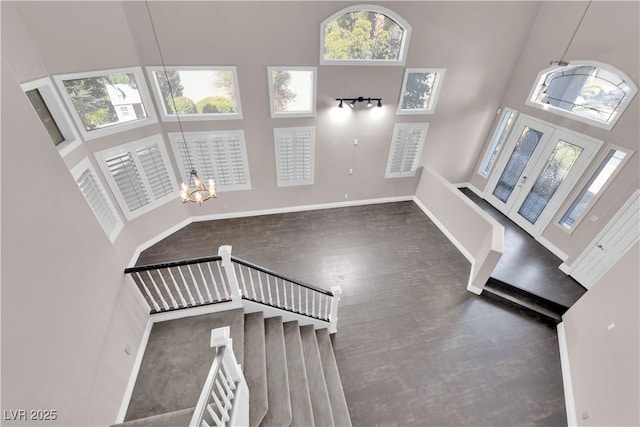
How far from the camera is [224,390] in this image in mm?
2508

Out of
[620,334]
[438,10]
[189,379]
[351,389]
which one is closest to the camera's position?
[189,379]

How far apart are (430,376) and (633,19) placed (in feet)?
20.9

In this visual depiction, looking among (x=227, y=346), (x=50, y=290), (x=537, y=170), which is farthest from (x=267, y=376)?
(x=537, y=170)

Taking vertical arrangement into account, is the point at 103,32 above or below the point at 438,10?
below

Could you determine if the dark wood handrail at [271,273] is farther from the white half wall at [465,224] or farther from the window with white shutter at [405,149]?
the window with white shutter at [405,149]

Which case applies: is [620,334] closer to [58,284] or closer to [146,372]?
[146,372]

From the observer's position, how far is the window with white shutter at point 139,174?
4.67m

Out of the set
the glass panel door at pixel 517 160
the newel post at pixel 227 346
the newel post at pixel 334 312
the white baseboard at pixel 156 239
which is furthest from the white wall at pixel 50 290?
the glass panel door at pixel 517 160

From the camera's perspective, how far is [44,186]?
80.7 inches

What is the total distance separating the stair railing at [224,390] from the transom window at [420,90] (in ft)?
18.8

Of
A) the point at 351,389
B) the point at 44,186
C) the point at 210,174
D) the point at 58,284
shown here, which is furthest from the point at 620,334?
the point at 210,174

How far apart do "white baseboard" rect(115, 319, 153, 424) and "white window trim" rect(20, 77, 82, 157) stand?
274 centimetres

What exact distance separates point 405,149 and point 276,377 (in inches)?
222

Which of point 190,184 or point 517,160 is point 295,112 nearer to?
point 190,184
